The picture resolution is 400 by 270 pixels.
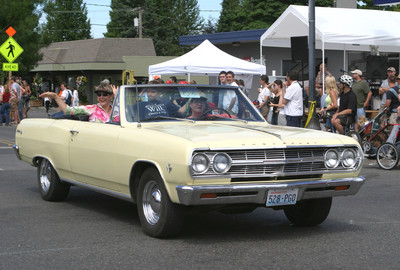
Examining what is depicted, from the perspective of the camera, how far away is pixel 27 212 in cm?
827

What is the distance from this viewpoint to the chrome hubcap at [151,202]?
658cm

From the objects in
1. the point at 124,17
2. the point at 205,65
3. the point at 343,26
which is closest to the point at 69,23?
the point at 124,17

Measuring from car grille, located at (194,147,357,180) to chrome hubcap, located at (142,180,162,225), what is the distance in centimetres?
69

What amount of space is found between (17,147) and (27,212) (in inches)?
73.5

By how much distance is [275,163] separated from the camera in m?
6.31

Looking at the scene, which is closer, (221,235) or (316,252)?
(316,252)

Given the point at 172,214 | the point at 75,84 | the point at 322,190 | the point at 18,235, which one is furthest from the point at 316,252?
the point at 75,84

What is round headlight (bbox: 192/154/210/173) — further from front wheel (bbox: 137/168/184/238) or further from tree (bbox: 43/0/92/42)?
tree (bbox: 43/0/92/42)

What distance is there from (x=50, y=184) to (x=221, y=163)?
3.52 metres

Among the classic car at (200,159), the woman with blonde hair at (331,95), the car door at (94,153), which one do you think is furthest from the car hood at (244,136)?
the woman with blonde hair at (331,95)

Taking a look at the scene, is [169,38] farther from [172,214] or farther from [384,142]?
[172,214]

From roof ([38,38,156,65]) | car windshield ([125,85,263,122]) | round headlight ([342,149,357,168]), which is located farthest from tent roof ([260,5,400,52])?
roof ([38,38,156,65])

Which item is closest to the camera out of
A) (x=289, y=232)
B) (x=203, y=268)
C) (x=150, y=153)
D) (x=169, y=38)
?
(x=203, y=268)

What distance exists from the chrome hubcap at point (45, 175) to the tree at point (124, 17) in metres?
73.5
